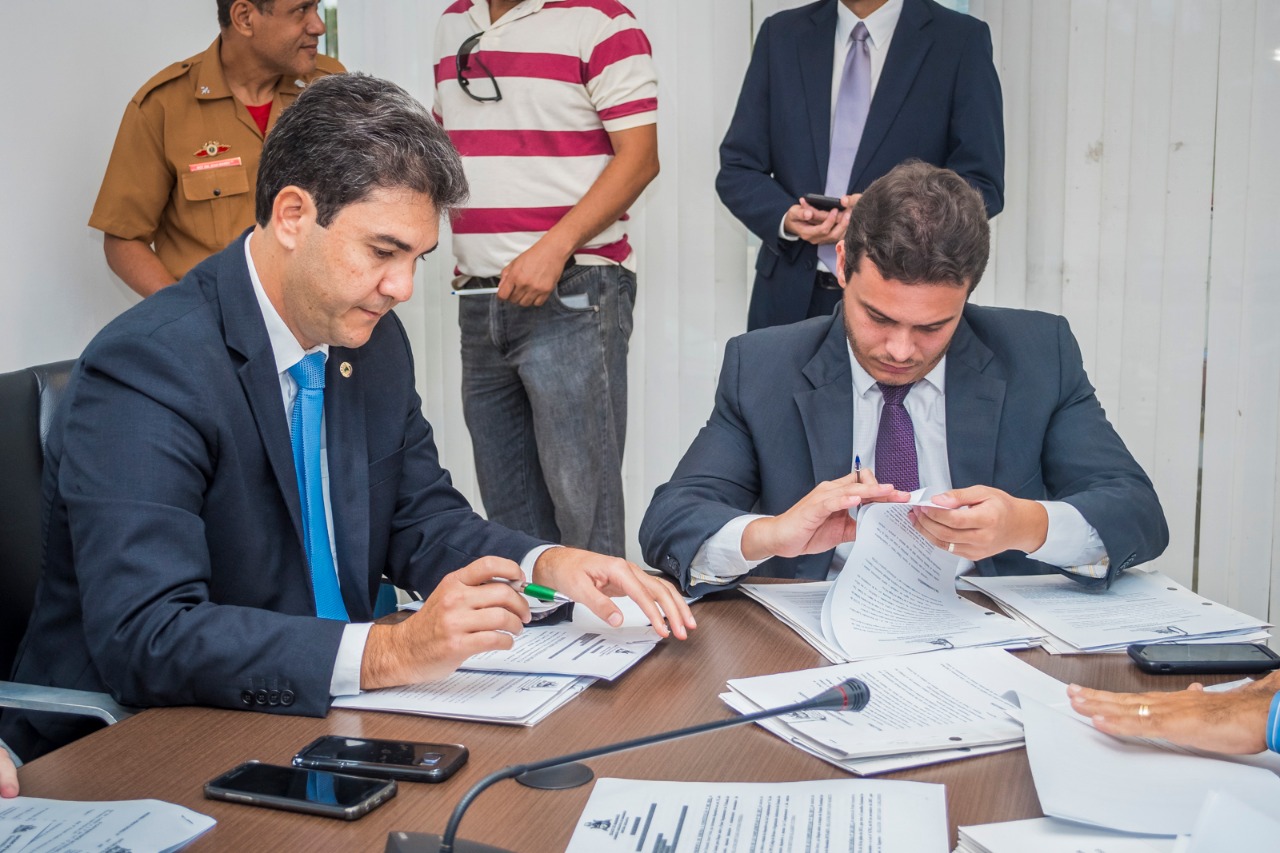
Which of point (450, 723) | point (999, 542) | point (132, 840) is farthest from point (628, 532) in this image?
point (132, 840)

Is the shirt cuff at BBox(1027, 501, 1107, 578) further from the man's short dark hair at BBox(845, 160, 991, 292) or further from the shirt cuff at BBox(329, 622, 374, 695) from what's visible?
the shirt cuff at BBox(329, 622, 374, 695)

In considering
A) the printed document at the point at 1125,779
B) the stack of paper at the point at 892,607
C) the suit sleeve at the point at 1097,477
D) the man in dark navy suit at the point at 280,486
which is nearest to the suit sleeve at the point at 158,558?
the man in dark navy suit at the point at 280,486

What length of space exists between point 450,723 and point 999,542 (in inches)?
31.5

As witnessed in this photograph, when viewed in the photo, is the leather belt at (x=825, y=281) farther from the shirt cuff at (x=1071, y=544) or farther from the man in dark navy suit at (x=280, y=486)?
the man in dark navy suit at (x=280, y=486)

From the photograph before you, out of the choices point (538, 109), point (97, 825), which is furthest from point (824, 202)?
point (97, 825)

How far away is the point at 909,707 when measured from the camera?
125cm

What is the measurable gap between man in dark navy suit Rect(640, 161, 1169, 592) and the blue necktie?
19.5 inches

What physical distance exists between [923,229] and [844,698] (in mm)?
907

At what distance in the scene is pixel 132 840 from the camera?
0.96m

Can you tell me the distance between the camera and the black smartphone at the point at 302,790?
1036 millimetres

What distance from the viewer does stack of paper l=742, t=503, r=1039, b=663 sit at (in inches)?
57.7

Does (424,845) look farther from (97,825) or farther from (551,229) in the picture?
(551,229)

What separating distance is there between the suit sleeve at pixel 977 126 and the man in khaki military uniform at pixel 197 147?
1647mm

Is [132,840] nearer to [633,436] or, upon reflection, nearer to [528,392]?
[528,392]
